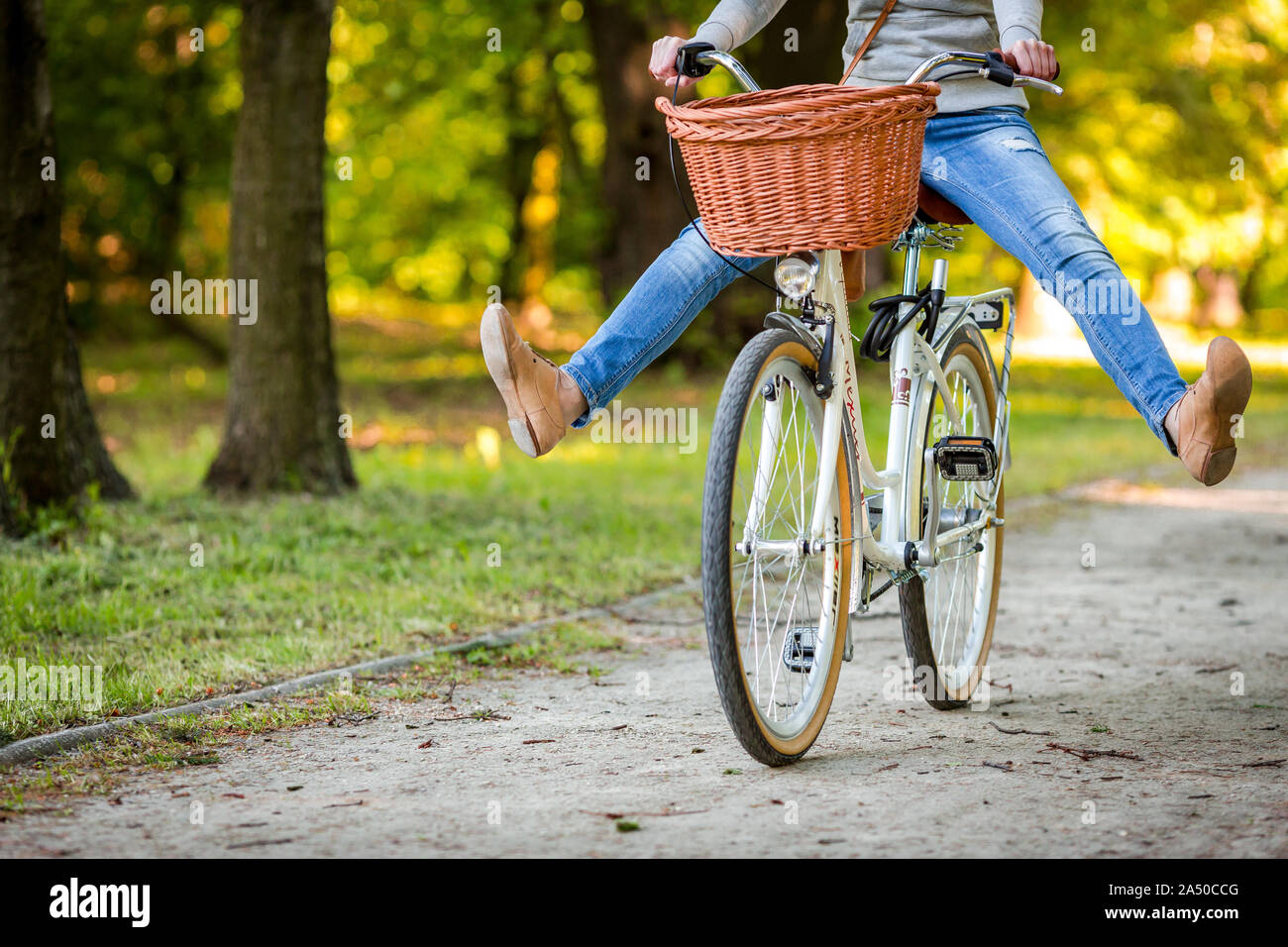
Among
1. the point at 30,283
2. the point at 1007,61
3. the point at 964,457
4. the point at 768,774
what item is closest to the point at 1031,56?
the point at 1007,61

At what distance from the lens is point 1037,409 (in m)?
17.2

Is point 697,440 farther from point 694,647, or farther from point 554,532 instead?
point 694,647

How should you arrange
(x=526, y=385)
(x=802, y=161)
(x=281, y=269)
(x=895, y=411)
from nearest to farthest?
(x=802, y=161) → (x=526, y=385) → (x=895, y=411) → (x=281, y=269)

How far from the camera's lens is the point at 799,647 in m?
3.75

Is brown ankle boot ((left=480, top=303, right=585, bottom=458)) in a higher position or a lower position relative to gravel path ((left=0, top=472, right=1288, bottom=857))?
higher

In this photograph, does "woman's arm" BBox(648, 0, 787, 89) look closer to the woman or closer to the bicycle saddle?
the woman

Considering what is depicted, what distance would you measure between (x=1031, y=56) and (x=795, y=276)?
0.79 meters

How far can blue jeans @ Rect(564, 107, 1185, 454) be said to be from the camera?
361 cm

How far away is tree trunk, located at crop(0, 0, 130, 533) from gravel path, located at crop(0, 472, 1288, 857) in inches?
115

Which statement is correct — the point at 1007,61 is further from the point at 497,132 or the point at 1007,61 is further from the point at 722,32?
the point at 497,132

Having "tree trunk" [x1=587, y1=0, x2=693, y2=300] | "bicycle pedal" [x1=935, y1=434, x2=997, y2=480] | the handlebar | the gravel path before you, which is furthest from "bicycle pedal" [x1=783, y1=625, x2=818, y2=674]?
"tree trunk" [x1=587, y1=0, x2=693, y2=300]

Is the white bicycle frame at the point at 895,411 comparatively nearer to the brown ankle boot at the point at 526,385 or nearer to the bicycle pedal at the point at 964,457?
the bicycle pedal at the point at 964,457

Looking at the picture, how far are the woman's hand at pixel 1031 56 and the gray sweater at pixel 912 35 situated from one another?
24 centimetres
